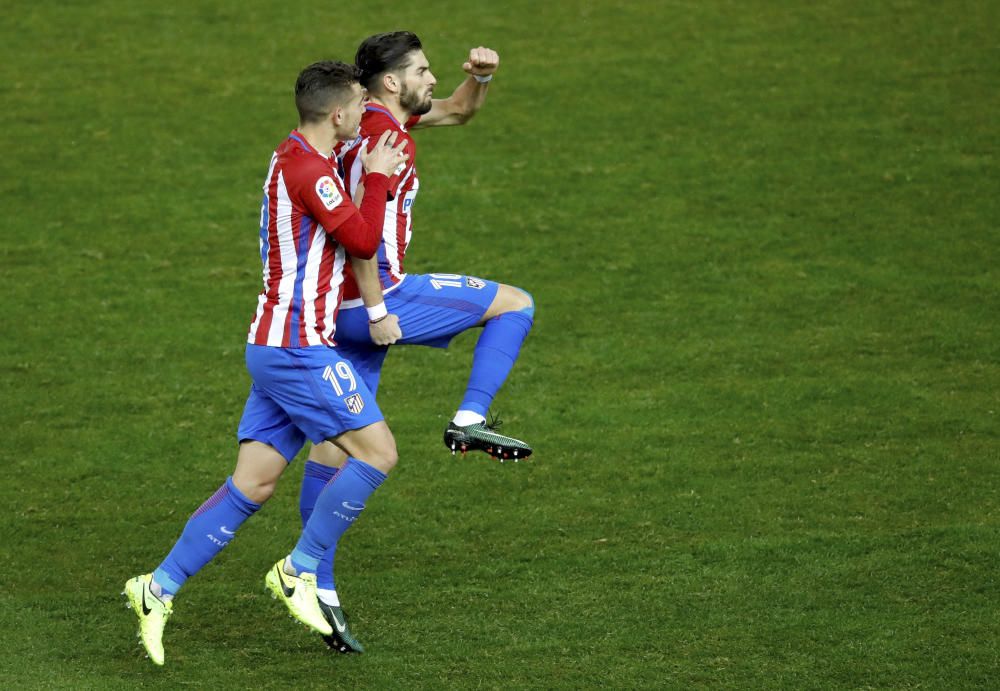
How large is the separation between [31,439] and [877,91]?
23.6 feet

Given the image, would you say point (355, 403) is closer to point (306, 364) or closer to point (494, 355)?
point (306, 364)

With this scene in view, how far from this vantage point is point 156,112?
11000 millimetres

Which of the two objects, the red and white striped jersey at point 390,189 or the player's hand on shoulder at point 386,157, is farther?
the red and white striped jersey at point 390,189

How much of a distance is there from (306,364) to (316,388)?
0.29 ft

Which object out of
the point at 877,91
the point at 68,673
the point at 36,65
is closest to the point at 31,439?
the point at 68,673

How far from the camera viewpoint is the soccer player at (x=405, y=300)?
16.4 ft

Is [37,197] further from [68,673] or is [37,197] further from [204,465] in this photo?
[68,673]

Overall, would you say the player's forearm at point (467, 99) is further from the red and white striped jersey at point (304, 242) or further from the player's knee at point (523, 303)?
the red and white striped jersey at point (304, 242)

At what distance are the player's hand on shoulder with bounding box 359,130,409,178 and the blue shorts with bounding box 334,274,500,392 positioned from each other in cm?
44

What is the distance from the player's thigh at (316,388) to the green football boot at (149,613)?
30.8 inches

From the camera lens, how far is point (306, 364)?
4.76 m

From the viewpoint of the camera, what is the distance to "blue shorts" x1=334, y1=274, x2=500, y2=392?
16.6ft

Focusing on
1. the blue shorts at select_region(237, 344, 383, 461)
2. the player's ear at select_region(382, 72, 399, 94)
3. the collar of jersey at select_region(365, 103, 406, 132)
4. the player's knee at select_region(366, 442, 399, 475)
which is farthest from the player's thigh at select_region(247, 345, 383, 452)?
the player's ear at select_region(382, 72, 399, 94)

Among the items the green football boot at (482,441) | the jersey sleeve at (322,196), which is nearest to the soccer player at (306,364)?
the jersey sleeve at (322,196)
